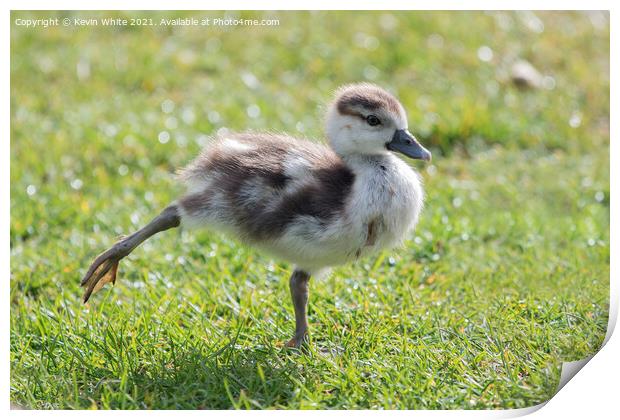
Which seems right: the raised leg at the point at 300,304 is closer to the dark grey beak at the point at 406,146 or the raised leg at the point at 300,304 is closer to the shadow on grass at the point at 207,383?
the shadow on grass at the point at 207,383

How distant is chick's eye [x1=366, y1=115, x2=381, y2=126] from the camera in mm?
3807

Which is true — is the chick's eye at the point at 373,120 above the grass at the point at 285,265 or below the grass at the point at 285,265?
above

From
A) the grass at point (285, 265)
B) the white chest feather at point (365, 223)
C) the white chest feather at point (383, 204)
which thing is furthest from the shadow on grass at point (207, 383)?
the white chest feather at point (383, 204)

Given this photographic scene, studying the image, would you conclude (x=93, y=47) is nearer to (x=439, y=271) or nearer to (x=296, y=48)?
(x=296, y=48)

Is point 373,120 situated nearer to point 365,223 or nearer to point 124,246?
point 365,223

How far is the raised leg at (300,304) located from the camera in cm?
393

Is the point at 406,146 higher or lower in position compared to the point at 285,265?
higher

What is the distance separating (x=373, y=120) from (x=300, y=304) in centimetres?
87

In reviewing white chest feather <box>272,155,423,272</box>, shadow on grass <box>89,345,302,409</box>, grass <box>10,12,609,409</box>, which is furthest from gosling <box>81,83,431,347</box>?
grass <box>10,12,609,409</box>

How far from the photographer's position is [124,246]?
3945mm

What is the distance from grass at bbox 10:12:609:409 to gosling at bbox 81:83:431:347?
0.38 m

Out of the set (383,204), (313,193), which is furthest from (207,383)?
(383,204)

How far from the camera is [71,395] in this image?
360 centimetres

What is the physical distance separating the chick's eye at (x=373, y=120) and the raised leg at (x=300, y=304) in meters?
0.73
